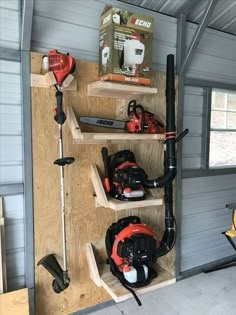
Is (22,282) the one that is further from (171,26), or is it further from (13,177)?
(171,26)

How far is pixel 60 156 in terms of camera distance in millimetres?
1823

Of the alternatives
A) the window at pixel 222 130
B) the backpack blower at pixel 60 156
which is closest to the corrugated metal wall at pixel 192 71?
the window at pixel 222 130

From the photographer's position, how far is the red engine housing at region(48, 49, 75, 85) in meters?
1.67

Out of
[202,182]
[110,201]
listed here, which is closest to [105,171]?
[110,201]

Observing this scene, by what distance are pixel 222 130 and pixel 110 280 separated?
77.6 inches

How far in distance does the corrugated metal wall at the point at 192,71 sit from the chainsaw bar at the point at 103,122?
506 millimetres

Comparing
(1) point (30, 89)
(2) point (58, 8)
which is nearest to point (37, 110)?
(1) point (30, 89)

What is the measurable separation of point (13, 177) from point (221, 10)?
2312mm

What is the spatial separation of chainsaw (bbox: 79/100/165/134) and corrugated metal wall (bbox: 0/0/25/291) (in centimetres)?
48

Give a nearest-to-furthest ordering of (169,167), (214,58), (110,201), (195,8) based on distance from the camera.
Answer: (110,201)
(169,167)
(195,8)
(214,58)

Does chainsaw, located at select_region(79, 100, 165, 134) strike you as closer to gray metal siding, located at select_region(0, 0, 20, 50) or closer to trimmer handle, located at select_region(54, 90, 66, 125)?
trimmer handle, located at select_region(54, 90, 66, 125)

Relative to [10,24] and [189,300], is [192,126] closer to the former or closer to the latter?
[189,300]

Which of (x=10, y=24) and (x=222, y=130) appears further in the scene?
(x=222, y=130)

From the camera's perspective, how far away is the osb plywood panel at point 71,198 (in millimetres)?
1873
